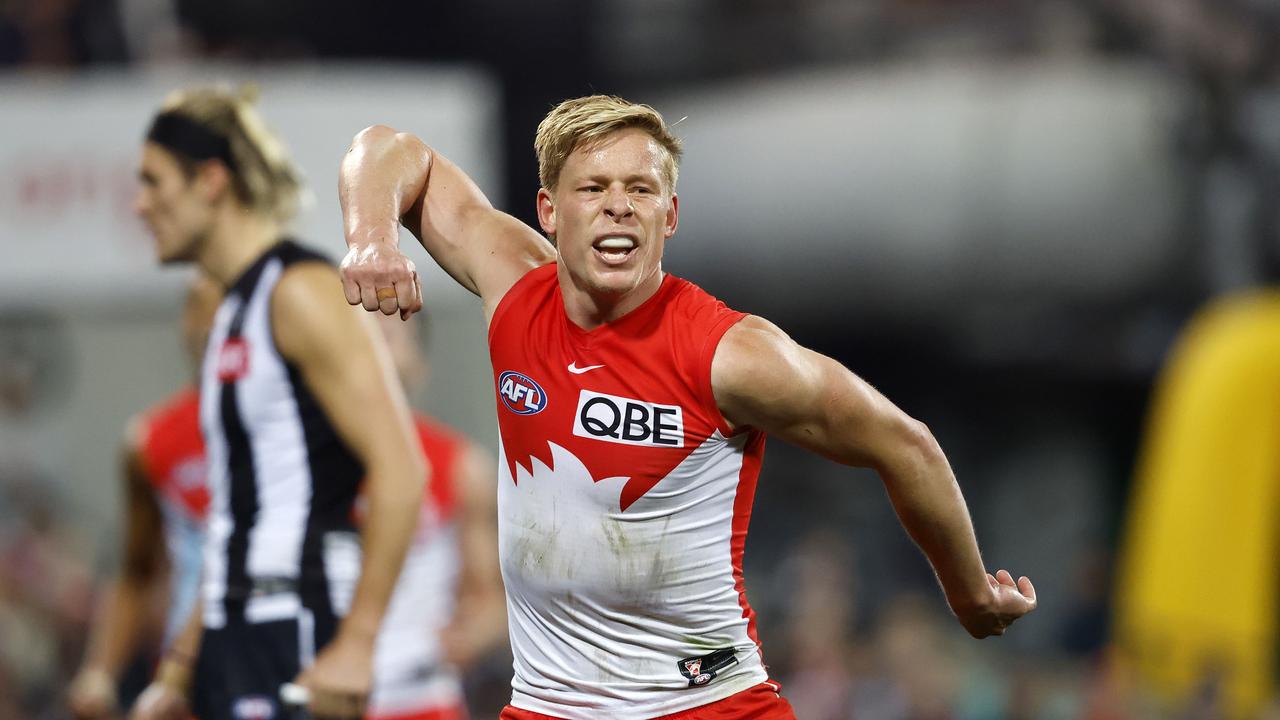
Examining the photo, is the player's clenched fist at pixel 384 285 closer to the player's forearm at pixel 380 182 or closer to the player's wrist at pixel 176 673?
the player's forearm at pixel 380 182

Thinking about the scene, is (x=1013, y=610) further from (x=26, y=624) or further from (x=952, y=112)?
(x=952, y=112)

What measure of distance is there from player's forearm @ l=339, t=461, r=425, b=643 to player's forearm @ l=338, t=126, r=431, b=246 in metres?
0.85

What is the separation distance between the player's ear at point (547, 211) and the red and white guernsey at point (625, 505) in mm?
153

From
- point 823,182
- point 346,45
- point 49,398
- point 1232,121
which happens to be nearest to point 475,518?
point 49,398

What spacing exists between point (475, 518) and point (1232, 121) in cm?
763

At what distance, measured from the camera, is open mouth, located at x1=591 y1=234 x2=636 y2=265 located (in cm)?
318

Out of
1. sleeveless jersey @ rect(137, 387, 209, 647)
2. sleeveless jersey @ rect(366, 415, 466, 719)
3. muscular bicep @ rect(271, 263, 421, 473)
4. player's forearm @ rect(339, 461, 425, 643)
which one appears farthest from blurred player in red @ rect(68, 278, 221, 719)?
player's forearm @ rect(339, 461, 425, 643)

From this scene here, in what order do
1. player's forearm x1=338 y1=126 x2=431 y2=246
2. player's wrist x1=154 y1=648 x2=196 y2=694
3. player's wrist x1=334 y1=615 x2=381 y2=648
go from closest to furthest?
player's forearm x1=338 y1=126 x2=431 y2=246 → player's wrist x1=334 y1=615 x2=381 y2=648 → player's wrist x1=154 y1=648 x2=196 y2=694

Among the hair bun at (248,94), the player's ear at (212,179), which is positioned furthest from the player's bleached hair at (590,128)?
the hair bun at (248,94)

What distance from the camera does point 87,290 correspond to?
9859 millimetres

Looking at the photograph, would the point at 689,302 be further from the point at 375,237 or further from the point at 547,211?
the point at 375,237

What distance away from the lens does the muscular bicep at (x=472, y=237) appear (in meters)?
3.53

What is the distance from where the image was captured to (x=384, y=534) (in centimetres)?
415

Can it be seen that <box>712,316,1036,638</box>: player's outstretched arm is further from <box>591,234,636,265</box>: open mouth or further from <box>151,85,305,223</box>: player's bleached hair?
<box>151,85,305,223</box>: player's bleached hair
